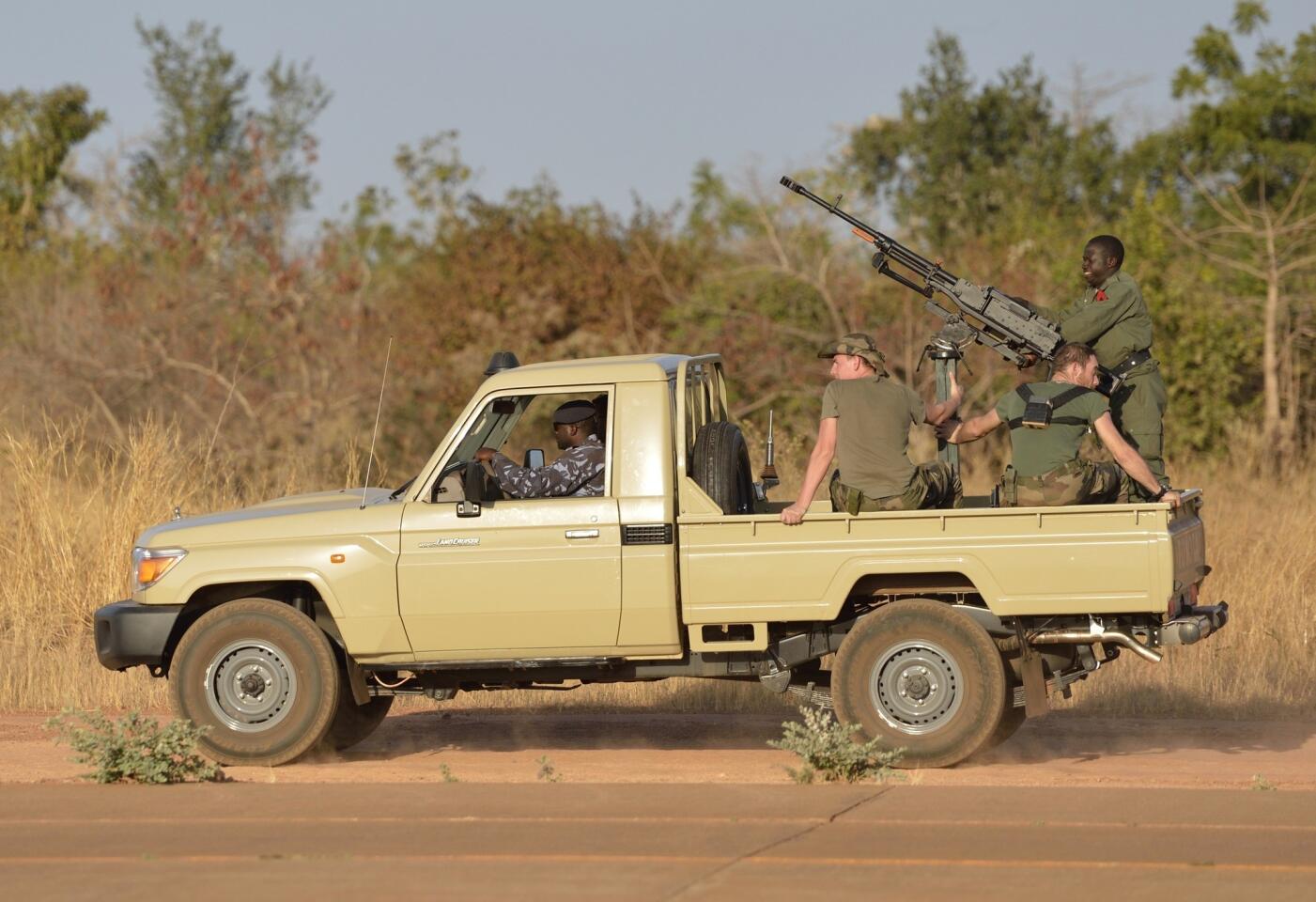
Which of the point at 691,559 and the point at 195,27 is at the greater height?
the point at 195,27

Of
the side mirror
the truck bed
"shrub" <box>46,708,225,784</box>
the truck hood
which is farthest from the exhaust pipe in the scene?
"shrub" <box>46,708,225,784</box>

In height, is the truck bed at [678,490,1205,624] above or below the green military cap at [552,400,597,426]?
below

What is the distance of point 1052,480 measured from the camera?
9.32m

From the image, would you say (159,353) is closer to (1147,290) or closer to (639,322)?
(639,322)

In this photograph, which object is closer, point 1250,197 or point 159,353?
point 159,353

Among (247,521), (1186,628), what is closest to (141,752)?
(247,521)

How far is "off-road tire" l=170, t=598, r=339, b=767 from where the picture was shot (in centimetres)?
940

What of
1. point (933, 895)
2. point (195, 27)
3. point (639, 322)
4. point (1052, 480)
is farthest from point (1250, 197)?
point (195, 27)

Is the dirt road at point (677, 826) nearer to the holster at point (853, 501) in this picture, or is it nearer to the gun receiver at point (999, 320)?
the holster at point (853, 501)

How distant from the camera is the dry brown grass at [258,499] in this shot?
12.1 m

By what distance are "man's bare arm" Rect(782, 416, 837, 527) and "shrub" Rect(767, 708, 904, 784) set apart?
3.16 feet

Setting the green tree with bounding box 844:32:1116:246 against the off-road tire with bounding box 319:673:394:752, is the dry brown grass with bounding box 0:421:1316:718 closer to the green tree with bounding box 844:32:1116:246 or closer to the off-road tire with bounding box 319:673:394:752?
the off-road tire with bounding box 319:673:394:752

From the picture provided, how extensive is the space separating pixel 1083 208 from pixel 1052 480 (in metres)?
22.0

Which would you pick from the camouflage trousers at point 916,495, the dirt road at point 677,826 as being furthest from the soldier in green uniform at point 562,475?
the dirt road at point 677,826
